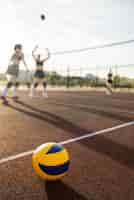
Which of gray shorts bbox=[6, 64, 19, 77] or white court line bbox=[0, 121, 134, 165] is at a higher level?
gray shorts bbox=[6, 64, 19, 77]

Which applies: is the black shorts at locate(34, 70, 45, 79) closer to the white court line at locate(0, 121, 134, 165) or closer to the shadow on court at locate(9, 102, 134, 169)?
the shadow on court at locate(9, 102, 134, 169)

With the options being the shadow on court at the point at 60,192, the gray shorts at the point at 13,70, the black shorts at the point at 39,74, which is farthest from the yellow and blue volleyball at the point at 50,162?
the black shorts at the point at 39,74

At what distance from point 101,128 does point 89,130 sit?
0.30m

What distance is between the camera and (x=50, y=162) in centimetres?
236

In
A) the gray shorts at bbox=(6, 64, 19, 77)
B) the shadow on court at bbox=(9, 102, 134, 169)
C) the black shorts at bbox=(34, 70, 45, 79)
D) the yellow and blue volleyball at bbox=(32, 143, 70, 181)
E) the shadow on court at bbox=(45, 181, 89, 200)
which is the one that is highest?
the gray shorts at bbox=(6, 64, 19, 77)

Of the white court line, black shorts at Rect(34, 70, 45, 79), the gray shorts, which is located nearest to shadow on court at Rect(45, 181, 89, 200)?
the white court line

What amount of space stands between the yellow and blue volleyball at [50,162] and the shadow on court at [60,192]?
0.07m

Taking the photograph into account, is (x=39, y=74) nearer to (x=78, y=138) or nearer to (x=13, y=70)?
(x=13, y=70)

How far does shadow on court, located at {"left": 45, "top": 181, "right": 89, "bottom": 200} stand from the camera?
209 centimetres

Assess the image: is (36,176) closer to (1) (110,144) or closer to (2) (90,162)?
(2) (90,162)

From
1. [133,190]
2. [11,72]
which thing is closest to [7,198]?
[133,190]

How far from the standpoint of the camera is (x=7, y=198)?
2059mm

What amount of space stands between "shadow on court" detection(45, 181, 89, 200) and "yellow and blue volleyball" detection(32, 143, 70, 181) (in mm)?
71

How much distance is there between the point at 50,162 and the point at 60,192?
285mm
